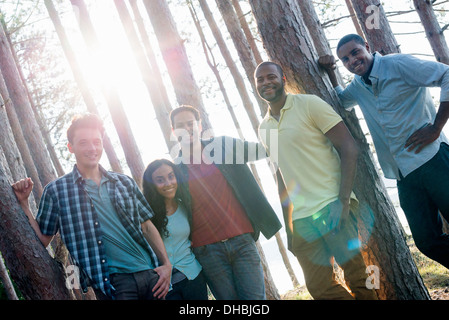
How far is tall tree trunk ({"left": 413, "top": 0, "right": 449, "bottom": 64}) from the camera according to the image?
7.91 m

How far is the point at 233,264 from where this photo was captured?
10.1ft

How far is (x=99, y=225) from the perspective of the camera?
264 centimetres

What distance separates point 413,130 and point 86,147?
2450mm

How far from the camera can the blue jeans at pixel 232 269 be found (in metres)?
3.01

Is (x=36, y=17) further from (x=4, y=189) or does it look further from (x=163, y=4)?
(x=4, y=189)

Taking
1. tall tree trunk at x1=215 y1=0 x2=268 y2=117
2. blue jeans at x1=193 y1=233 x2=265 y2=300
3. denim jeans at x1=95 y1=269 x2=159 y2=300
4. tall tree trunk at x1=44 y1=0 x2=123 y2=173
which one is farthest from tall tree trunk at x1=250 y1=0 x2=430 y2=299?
tall tree trunk at x1=44 y1=0 x2=123 y2=173

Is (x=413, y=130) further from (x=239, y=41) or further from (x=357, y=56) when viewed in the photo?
(x=239, y=41)

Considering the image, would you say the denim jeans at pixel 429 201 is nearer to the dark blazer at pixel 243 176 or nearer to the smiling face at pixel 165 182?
the dark blazer at pixel 243 176

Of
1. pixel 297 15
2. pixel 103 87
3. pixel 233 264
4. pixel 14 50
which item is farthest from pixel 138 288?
pixel 14 50

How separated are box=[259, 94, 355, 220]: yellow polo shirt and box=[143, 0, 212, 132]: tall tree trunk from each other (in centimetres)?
Result: 328

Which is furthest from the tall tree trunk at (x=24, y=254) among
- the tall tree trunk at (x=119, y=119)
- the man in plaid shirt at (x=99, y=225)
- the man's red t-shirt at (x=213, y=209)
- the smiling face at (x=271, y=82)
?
the tall tree trunk at (x=119, y=119)

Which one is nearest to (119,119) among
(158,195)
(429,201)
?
(158,195)

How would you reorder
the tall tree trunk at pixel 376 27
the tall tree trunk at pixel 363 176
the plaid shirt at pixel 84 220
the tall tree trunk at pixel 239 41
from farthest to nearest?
the tall tree trunk at pixel 239 41 < the tall tree trunk at pixel 376 27 < the tall tree trunk at pixel 363 176 < the plaid shirt at pixel 84 220

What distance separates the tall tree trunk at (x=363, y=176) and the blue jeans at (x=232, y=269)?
3.57 feet
